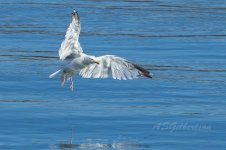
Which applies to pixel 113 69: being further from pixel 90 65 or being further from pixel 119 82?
pixel 119 82

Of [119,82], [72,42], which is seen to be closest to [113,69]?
[72,42]

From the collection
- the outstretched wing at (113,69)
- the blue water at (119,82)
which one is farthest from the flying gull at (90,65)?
the blue water at (119,82)

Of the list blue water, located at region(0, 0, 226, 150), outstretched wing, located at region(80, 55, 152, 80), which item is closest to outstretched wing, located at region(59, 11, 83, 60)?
outstretched wing, located at region(80, 55, 152, 80)

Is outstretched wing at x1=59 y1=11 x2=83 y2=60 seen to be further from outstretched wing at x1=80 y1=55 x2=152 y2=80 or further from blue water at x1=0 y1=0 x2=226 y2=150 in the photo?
blue water at x1=0 y1=0 x2=226 y2=150

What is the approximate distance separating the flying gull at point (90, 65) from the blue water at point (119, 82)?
81 cm

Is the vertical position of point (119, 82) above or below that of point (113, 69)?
below

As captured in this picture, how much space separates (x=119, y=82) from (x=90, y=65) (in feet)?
11.8

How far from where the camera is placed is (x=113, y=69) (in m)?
11.5

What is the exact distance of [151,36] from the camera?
62.9 ft

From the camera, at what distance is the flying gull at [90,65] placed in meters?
11.3

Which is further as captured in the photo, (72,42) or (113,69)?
(72,42)

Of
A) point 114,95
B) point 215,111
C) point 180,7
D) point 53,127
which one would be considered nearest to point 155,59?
point 114,95

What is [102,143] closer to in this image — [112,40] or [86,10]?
[112,40]

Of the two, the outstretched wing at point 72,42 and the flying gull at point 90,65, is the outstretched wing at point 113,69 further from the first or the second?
the outstretched wing at point 72,42
